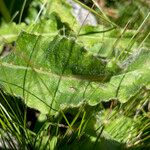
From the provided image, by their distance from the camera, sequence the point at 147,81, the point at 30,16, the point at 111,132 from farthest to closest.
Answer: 1. the point at 30,16
2. the point at 111,132
3. the point at 147,81

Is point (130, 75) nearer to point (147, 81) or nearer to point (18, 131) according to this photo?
point (147, 81)

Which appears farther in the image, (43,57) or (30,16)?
(30,16)

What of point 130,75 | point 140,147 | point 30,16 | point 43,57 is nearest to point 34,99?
point 43,57

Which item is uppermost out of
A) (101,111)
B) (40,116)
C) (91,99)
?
(91,99)

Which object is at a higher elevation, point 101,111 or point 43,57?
point 43,57

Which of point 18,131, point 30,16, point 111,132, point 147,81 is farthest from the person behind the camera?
point 30,16

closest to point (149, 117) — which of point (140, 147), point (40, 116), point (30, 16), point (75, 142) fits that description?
point (140, 147)
